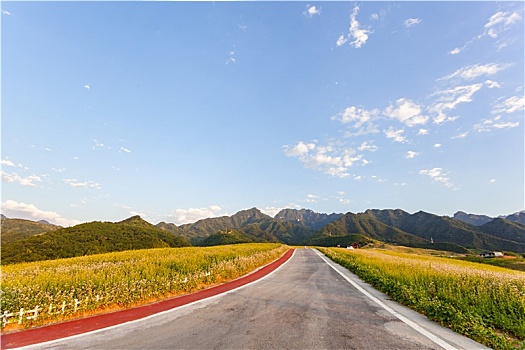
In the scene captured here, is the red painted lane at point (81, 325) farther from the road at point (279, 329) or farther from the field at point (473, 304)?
the field at point (473, 304)

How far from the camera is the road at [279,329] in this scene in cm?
462

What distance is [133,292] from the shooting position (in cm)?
834

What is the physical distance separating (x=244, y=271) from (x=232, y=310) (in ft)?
30.6

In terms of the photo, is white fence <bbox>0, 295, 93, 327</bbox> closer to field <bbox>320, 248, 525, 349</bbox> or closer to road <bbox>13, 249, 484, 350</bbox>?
road <bbox>13, 249, 484, 350</bbox>

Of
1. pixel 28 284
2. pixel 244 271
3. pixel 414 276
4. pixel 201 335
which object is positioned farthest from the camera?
pixel 244 271

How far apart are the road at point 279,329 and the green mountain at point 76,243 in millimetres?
71733

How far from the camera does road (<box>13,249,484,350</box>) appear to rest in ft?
15.2

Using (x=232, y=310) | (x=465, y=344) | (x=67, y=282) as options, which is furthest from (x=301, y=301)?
(x=67, y=282)

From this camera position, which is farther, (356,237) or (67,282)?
(356,237)

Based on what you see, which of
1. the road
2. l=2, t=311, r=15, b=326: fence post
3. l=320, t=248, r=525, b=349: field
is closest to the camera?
the road

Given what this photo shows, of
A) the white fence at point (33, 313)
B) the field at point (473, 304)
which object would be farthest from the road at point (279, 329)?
the white fence at point (33, 313)

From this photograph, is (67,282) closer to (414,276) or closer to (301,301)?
(301,301)

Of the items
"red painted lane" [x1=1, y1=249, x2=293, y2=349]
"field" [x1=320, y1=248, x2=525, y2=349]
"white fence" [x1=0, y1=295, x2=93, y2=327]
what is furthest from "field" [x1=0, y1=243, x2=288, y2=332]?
"field" [x1=320, y1=248, x2=525, y2=349]

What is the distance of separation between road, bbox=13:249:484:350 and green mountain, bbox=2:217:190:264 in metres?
71.7
